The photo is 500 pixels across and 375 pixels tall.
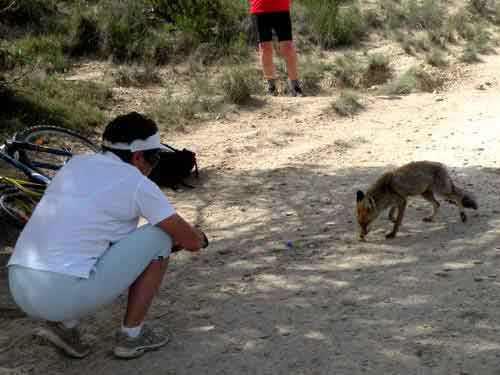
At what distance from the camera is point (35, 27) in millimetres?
13375

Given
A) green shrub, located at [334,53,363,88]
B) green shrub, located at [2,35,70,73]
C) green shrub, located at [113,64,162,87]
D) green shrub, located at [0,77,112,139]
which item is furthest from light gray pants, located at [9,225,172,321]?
green shrub, located at [334,53,363,88]

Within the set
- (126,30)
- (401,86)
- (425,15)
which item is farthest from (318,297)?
(425,15)

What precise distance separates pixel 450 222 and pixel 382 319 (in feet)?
6.74

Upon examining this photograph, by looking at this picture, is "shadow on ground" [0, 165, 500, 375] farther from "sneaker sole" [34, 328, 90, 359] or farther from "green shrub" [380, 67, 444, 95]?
"green shrub" [380, 67, 444, 95]

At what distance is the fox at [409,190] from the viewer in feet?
19.9

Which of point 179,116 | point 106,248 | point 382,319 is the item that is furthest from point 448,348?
point 179,116

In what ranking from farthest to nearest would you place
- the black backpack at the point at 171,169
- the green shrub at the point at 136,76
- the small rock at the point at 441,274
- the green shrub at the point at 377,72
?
the green shrub at the point at 377,72, the green shrub at the point at 136,76, the black backpack at the point at 171,169, the small rock at the point at 441,274

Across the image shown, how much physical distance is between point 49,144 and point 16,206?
2297mm

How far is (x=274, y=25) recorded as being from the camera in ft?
35.5

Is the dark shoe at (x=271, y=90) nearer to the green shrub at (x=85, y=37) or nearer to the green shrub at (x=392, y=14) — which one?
the green shrub at (x=85, y=37)

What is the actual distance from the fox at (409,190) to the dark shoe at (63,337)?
2.73m

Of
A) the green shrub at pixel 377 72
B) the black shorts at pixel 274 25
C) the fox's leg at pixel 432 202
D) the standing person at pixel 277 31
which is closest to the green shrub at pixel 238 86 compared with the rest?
the standing person at pixel 277 31

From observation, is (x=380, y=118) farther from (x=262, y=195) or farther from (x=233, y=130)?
(x=262, y=195)

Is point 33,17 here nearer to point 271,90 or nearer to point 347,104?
point 271,90
